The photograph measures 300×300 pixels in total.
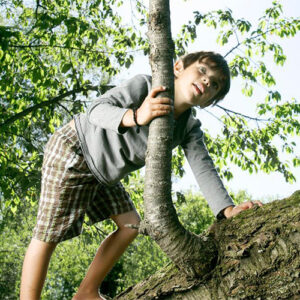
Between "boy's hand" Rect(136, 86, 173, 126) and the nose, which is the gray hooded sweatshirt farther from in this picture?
"boy's hand" Rect(136, 86, 173, 126)

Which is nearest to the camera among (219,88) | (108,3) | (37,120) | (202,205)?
(219,88)

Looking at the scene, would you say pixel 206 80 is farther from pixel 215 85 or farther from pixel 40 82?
pixel 40 82

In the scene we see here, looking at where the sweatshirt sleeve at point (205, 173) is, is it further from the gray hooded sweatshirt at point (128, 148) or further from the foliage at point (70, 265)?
the foliage at point (70, 265)

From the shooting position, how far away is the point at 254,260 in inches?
54.7

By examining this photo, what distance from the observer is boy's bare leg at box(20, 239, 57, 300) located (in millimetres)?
2280

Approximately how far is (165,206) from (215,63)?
52.5 inches

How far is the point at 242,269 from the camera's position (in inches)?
55.3

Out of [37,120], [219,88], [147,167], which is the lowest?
[147,167]

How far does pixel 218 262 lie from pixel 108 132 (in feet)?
4.37

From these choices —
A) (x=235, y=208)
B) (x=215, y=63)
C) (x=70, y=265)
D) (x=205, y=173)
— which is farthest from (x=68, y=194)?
(x=70, y=265)

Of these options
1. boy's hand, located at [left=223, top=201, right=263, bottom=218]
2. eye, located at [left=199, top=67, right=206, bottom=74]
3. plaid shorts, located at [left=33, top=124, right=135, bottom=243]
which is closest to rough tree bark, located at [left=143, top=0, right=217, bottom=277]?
boy's hand, located at [left=223, top=201, right=263, bottom=218]

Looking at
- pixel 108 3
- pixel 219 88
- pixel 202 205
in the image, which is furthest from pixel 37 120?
pixel 202 205

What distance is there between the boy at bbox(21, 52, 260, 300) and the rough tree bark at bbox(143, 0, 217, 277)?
71 cm

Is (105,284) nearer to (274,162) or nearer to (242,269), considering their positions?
(274,162)
